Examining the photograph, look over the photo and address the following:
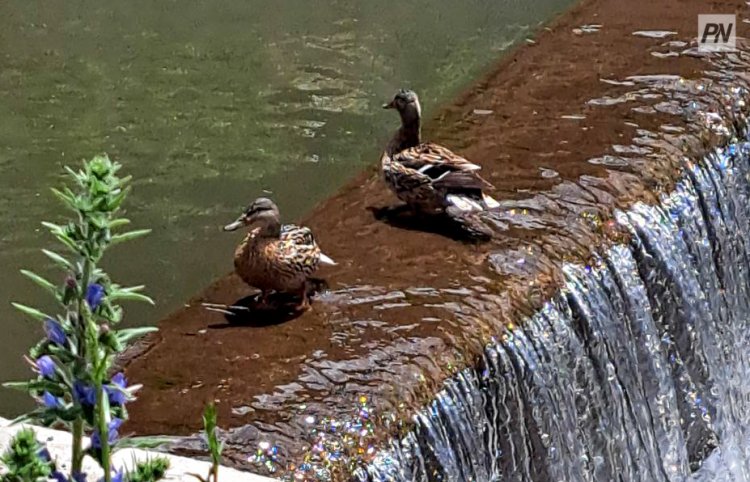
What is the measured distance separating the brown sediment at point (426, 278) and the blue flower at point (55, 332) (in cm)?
179

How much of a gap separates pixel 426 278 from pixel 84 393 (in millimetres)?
2691

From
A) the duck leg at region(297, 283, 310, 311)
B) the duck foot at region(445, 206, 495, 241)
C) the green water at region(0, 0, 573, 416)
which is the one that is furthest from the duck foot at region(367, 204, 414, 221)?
the duck leg at region(297, 283, 310, 311)

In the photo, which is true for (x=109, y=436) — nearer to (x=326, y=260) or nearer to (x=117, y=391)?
(x=117, y=391)

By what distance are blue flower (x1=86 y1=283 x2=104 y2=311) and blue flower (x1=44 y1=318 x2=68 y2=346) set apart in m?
0.04

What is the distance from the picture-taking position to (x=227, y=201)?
5.19m

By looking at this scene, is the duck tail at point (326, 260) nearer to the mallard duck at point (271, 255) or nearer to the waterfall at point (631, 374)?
the mallard duck at point (271, 255)

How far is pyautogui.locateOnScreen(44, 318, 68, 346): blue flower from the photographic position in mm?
1267

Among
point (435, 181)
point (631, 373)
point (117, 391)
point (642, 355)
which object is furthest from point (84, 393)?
point (642, 355)

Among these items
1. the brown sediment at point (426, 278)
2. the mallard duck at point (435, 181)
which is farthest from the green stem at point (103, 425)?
the mallard duck at point (435, 181)

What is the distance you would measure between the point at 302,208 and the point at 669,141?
4.85ft

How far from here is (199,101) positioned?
613 centimetres

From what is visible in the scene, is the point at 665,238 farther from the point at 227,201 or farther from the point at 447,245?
the point at 227,201

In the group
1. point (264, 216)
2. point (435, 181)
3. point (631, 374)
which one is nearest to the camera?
point (264, 216)

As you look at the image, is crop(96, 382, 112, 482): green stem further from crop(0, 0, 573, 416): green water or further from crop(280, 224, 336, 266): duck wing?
crop(0, 0, 573, 416): green water
